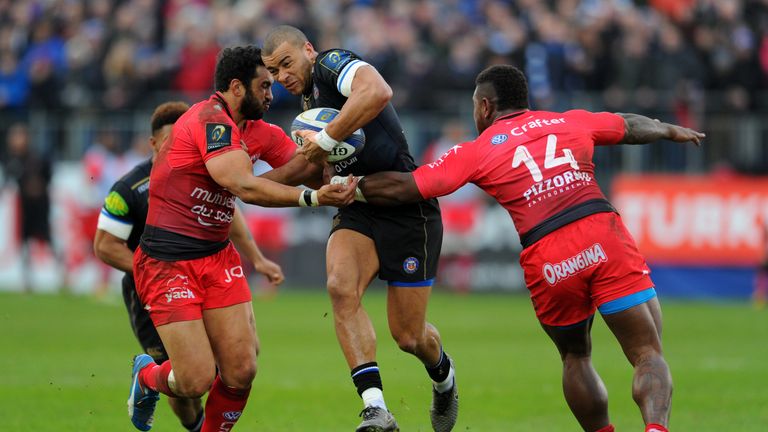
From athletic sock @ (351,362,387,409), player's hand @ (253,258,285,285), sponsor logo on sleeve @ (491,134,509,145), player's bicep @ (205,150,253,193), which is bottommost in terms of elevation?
athletic sock @ (351,362,387,409)

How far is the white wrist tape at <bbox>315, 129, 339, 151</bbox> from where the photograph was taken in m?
9.11

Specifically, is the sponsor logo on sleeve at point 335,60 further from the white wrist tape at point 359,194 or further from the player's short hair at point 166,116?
the player's short hair at point 166,116

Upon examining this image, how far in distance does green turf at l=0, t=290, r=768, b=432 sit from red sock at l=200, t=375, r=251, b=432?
1.53 m

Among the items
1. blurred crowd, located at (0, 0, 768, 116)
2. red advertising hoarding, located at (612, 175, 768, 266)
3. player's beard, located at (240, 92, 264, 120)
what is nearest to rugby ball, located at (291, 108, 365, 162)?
player's beard, located at (240, 92, 264, 120)

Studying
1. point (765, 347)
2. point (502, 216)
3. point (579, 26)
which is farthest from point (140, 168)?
point (579, 26)

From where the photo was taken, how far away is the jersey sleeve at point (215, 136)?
29.2 feet

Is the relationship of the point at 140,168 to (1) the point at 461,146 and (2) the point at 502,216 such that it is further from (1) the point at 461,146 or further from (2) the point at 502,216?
(2) the point at 502,216

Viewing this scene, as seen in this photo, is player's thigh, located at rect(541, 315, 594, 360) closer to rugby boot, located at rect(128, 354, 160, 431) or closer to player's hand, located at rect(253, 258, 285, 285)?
player's hand, located at rect(253, 258, 285, 285)

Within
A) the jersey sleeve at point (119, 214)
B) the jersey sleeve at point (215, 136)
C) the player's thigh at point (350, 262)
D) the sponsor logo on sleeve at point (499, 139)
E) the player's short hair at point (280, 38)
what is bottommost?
the player's thigh at point (350, 262)

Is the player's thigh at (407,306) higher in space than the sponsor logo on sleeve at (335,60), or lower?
lower

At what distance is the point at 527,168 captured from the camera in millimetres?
8680

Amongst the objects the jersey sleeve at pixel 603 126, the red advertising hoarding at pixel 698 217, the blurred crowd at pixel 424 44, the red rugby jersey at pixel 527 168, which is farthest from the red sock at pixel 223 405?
the blurred crowd at pixel 424 44

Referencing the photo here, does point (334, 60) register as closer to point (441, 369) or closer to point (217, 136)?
point (217, 136)

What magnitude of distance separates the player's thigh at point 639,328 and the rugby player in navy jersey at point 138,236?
10.4 ft
